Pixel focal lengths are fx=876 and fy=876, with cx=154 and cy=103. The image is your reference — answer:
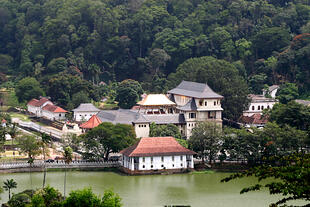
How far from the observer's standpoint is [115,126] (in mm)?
73812

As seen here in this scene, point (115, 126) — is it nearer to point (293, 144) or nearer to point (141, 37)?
point (293, 144)

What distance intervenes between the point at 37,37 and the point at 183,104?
1865 inches

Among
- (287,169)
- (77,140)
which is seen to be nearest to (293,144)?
(77,140)

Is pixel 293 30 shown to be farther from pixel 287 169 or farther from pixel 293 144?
pixel 287 169

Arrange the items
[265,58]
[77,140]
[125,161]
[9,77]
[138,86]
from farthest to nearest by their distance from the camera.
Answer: [9,77] < [265,58] < [138,86] < [77,140] < [125,161]

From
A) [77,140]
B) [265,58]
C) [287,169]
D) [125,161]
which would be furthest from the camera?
[265,58]

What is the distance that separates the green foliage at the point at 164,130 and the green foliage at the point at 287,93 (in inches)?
842

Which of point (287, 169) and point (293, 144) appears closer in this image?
point (287, 169)

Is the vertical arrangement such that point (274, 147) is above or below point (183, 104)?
below

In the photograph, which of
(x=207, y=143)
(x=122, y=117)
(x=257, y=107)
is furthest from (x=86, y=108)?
(x=207, y=143)

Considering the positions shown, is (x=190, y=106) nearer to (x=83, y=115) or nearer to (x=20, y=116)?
(x=83, y=115)

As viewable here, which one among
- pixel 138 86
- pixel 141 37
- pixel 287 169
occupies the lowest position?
pixel 287 169

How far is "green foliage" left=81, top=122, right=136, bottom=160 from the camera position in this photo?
7206 cm

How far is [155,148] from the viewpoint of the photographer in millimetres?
69688
